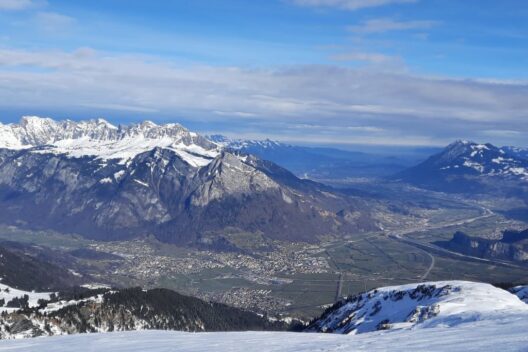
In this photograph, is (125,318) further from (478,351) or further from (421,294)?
(478,351)

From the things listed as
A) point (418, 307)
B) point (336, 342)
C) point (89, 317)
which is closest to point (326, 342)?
point (336, 342)

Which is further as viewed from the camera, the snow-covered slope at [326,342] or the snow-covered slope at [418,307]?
the snow-covered slope at [418,307]

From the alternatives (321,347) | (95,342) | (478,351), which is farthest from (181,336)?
(478,351)

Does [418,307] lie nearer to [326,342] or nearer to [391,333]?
[391,333]

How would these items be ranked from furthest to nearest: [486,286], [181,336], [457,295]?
[486,286] < [457,295] < [181,336]

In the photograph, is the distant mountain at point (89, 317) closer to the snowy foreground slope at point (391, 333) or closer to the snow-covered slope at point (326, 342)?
the snowy foreground slope at point (391, 333)

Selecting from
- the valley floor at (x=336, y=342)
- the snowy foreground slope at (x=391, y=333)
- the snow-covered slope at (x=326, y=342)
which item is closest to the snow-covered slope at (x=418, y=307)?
the snowy foreground slope at (x=391, y=333)
